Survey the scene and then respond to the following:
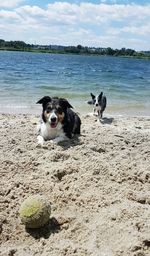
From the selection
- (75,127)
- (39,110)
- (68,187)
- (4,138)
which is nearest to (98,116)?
(39,110)

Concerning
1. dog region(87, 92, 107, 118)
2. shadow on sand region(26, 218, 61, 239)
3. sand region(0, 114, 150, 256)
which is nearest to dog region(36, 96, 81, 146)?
sand region(0, 114, 150, 256)

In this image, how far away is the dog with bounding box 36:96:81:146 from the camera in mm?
7285

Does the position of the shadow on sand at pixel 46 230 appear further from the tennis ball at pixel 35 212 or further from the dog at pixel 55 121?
the dog at pixel 55 121

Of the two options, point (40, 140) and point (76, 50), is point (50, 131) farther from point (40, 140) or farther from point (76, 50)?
point (76, 50)

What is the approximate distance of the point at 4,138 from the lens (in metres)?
7.07

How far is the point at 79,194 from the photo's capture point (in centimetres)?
477

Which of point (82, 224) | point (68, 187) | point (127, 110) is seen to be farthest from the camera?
point (127, 110)

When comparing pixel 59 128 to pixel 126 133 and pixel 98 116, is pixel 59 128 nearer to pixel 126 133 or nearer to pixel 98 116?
pixel 126 133

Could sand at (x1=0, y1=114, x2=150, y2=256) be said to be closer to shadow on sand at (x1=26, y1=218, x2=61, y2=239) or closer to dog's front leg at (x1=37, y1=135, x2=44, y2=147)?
shadow on sand at (x1=26, y1=218, x2=61, y2=239)

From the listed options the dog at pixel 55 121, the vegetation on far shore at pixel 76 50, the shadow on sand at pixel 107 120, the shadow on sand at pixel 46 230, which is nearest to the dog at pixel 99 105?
the shadow on sand at pixel 107 120

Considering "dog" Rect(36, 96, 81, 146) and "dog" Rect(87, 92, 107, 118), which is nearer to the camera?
"dog" Rect(36, 96, 81, 146)

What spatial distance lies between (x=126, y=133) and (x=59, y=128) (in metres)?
1.63

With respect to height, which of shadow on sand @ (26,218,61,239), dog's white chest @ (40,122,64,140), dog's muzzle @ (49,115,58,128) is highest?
dog's muzzle @ (49,115,58,128)

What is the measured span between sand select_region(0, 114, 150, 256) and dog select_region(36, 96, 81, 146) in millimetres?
313
